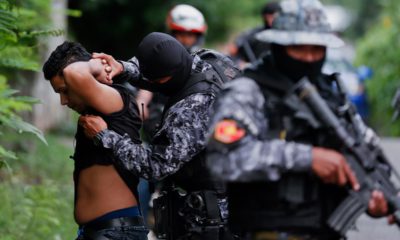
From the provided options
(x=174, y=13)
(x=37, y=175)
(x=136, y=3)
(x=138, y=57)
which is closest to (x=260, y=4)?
(x=136, y=3)

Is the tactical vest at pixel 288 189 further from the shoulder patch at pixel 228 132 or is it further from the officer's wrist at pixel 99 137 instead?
the officer's wrist at pixel 99 137

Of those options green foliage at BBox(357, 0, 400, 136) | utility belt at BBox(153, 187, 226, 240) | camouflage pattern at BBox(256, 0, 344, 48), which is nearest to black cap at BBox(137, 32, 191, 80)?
utility belt at BBox(153, 187, 226, 240)

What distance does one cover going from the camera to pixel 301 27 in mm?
5055

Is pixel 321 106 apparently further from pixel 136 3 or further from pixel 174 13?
pixel 136 3

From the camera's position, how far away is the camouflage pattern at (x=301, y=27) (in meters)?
5.03

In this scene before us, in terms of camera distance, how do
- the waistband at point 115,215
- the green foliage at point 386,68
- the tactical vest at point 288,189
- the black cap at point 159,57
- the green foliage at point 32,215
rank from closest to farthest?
1. the tactical vest at point 288,189
2. the waistband at point 115,215
3. the black cap at point 159,57
4. the green foliage at point 32,215
5. the green foliage at point 386,68

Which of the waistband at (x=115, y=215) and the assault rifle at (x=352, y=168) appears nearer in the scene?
the assault rifle at (x=352, y=168)

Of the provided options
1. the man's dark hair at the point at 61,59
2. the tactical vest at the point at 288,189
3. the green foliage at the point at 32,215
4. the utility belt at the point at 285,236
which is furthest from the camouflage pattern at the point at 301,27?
the green foliage at the point at 32,215

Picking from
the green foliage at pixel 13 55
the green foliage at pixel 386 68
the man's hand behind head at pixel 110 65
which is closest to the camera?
the man's hand behind head at pixel 110 65

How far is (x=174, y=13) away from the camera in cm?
955

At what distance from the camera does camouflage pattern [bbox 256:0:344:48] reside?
5.03m

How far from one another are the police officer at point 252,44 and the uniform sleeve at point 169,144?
19.0ft

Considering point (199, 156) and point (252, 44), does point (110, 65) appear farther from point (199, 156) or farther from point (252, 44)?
point (252, 44)

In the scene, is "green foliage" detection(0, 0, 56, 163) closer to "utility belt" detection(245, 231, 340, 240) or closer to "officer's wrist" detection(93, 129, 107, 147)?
"officer's wrist" detection(93, 129, 107, 147)
